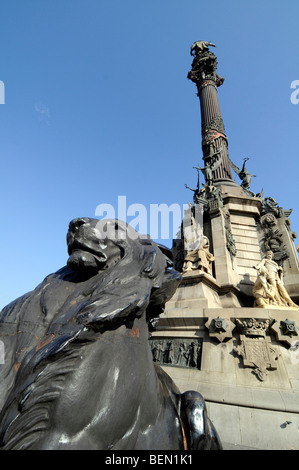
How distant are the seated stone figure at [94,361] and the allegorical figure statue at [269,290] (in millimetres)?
6375

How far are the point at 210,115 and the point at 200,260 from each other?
13.7 metres

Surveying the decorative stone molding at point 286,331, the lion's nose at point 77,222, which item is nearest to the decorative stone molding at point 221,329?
the decorative stone molding at point 286,331

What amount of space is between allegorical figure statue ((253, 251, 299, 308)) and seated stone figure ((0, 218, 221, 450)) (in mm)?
6375

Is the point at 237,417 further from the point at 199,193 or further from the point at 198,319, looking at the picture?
the point at 199,193

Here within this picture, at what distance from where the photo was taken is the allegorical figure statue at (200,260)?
28.9ft

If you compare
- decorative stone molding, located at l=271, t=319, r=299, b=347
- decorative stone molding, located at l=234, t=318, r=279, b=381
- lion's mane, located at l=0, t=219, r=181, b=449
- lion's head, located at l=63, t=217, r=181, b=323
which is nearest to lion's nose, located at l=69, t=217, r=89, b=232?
lion's head, located at l=63, t=217, r=181, b=323

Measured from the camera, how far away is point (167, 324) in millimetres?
7102

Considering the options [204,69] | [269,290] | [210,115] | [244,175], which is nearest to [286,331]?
[269,290]

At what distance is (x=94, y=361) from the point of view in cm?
132

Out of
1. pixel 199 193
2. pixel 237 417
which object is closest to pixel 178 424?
pixel 237 417

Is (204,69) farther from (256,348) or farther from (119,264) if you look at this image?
(119,264)

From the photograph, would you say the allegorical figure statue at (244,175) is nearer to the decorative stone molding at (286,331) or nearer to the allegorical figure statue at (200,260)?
the allegorical figure statue at (200,260)

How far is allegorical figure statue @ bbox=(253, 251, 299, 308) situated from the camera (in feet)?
24.5

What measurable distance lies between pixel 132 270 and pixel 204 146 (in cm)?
1717
